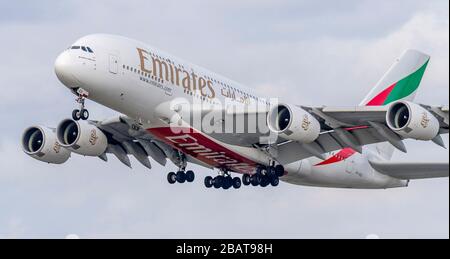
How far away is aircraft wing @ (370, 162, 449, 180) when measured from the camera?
4934cm

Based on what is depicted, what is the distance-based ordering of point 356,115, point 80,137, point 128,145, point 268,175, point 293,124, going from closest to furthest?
1. point 293,124
2. point 356,115
3. point 268,175
4. point 80,137
5. point 128,145

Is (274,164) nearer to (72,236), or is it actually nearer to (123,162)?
(123,162)

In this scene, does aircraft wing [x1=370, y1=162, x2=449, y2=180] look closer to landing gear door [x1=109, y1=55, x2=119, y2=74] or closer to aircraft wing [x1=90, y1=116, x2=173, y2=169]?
aircraft wing [x1=90, y1=116, x2=173, y2=169]

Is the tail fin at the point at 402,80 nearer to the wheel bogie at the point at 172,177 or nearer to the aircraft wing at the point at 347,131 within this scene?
the aircraft wing at the point at 347,131

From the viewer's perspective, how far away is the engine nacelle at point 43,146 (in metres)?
50.9

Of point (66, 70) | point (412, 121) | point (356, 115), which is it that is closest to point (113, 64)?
point (66, 70)

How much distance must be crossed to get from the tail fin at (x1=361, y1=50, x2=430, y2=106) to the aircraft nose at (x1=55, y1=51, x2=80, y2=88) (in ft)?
67.9

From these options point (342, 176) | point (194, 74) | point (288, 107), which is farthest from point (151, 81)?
point (342, 176)

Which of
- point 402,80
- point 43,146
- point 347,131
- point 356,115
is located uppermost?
point 402,80

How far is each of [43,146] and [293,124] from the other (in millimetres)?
13958

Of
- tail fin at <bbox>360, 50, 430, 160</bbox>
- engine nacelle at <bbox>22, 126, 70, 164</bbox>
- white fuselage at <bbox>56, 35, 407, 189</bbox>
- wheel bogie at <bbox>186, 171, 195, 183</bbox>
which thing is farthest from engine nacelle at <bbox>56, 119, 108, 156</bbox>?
tail fin at <bbox>360, 50, 430, 160</bbox>

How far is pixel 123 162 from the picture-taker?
168ft

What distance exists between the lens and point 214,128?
45.7 meters

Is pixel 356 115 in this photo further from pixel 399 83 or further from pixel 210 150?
pixel 399 83
